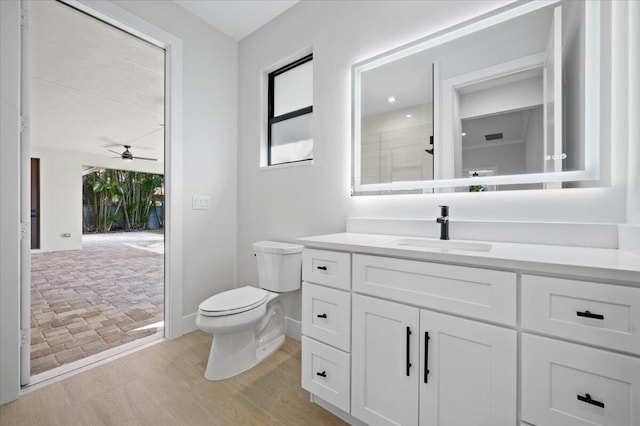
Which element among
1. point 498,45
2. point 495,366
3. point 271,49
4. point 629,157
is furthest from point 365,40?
point 495,366

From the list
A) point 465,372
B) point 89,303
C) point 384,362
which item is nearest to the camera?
point 465,372

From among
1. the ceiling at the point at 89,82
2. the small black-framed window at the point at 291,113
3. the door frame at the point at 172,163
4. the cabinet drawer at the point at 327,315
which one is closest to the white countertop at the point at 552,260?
the cabinet drawer at the point at 327,315

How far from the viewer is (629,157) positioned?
1.10 m

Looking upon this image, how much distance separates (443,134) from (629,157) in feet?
2.46

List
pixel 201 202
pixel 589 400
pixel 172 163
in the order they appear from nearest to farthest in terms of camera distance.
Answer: pixel 589 400
pixel 172 163
pixel 201 202

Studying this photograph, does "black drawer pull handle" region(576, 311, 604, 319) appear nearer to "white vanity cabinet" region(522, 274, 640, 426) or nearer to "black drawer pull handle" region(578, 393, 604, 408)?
"white vanity cabinet" region(522, 274, 640, 426)

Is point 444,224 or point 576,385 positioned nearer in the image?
point 576,385

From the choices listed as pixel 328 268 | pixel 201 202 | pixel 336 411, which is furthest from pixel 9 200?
pixel 336 411

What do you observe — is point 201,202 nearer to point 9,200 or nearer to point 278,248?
point 278,248

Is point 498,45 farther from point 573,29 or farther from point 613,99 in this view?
point 613,99

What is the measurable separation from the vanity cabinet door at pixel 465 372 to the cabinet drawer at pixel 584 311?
11 centimetres

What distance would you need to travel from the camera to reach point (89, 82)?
3.26 metres

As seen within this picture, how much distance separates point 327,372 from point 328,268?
1.70 ft

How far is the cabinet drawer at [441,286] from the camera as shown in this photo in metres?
0.92
